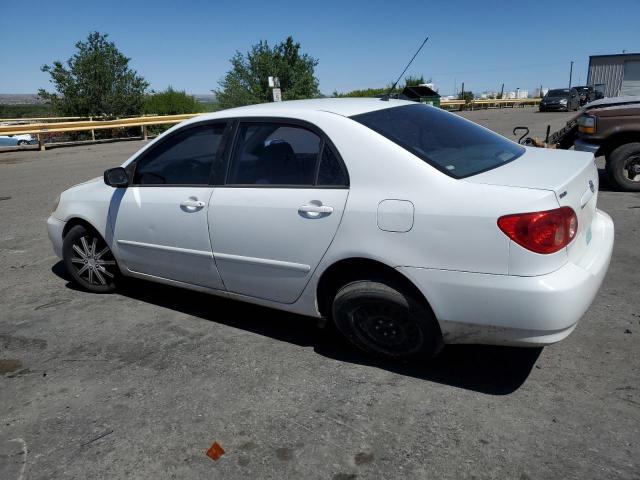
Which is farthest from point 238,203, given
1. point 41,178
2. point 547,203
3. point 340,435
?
point 41,178

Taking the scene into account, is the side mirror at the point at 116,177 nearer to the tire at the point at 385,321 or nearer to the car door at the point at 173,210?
the car door at the point at 173,210

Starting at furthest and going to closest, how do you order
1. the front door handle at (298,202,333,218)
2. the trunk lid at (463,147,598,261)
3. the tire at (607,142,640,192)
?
the tire at (607,142,640,192) < the front door handle at (298,202,333,218) < the trunk lid at (463,147,598,261)

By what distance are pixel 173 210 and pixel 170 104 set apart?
32.8m

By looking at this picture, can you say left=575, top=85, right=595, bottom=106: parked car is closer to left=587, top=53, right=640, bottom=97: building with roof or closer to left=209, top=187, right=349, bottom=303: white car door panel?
left=587, top=53, right=640, bottom=97: building with roof

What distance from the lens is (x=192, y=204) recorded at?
12.1ft

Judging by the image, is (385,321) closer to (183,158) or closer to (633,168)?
(183,158)

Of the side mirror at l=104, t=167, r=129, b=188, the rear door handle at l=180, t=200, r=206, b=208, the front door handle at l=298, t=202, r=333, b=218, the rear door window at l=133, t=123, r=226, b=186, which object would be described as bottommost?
the rear door handle at l=180, t=200, r=206, b=208

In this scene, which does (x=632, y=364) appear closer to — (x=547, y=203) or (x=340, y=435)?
(x=547, y=203)

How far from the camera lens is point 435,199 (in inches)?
109

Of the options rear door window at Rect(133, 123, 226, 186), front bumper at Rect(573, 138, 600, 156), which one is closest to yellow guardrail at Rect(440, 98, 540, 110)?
front bumper at Rect(573, 138, 600, 156)

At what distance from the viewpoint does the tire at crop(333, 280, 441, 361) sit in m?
2.96

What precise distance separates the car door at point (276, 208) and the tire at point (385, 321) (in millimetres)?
314

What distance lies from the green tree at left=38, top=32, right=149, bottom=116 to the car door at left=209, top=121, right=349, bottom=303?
27.7m

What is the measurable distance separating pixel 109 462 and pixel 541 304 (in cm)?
219
